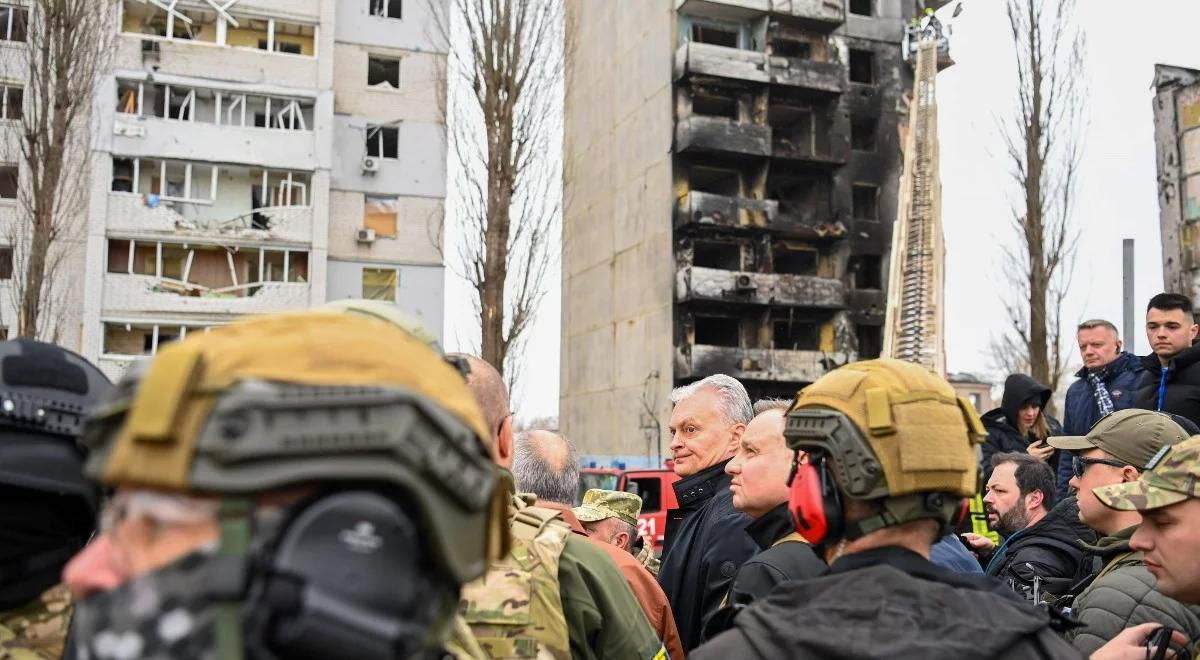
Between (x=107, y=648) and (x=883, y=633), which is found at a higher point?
(x=107, y=648)

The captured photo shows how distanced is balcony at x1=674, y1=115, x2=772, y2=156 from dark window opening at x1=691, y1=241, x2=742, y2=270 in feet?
11.0

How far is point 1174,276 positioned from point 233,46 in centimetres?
2819

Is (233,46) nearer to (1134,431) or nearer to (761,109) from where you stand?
(761,109)

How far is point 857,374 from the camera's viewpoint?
256cm

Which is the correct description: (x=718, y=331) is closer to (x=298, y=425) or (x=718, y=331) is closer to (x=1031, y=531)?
(x=1031, y=531)

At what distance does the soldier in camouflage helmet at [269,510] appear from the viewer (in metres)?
1.16

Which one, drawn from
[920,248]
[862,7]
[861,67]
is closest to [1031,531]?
[920,248]

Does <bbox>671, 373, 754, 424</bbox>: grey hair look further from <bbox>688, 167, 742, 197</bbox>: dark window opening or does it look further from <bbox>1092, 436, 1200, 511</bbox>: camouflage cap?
<bbox>688, 167, 742, 197</bbox>: dark window opening

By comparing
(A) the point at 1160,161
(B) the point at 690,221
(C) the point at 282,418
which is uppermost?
(B) the point at 690,221

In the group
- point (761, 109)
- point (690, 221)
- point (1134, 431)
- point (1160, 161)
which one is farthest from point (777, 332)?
point (1134, 431)

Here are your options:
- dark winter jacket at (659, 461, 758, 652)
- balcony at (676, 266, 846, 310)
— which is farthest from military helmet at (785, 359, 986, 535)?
balcony at (676, 266, 846, 310)

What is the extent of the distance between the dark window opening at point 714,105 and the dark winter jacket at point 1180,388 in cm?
3019

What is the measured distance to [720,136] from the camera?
34812mm

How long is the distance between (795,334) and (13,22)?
1002 inches
